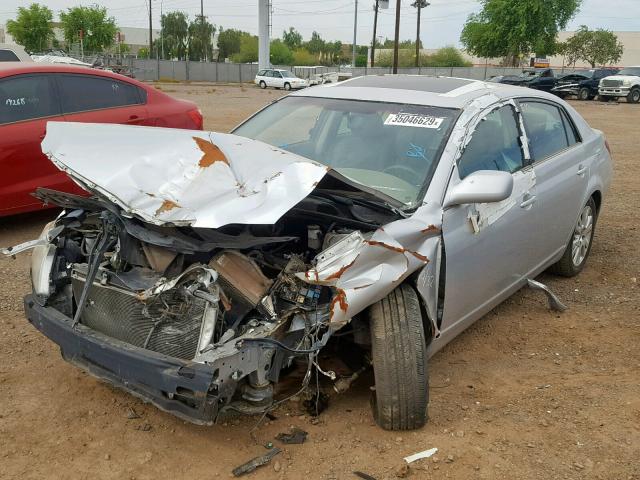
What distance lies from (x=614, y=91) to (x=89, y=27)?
2080 inches

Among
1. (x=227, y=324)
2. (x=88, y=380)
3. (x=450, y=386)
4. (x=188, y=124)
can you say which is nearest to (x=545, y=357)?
(x=450, y=386)

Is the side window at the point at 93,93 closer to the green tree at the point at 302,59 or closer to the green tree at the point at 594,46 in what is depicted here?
the green tree at the point at 594,46

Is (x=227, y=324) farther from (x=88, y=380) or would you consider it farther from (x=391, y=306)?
(x=88, y=380)


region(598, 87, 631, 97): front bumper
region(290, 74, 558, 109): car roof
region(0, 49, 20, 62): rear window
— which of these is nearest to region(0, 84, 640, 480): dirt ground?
region(290, 74, 558, 109): car roof

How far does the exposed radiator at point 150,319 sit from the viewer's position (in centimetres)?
284

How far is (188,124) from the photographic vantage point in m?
7.41

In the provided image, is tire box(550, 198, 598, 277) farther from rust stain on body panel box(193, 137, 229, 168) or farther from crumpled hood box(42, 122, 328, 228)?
rust stain on body panel box(193, 137, 229, 168)

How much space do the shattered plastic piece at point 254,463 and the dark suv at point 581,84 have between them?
3307cm

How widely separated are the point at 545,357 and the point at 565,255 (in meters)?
1.41

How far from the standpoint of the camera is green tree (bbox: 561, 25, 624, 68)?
6744 centimetres

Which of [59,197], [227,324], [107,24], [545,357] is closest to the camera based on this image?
[227,324]

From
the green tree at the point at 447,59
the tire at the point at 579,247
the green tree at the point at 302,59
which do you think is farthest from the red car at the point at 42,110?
the green tree at the point at 302,59

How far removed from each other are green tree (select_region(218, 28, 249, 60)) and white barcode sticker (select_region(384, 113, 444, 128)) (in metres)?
103

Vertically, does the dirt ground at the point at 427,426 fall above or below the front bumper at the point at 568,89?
below
